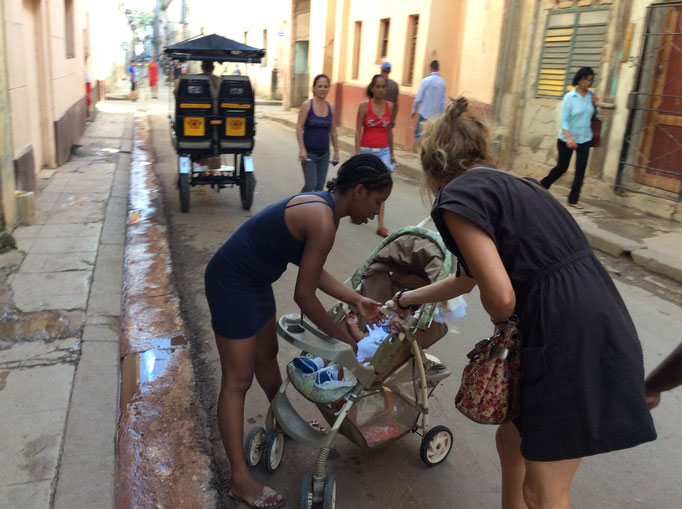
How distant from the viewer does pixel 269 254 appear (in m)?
2.55

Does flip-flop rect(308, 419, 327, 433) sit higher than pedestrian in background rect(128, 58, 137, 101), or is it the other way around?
pedestrian in background rect(128, 58, 137, 101)

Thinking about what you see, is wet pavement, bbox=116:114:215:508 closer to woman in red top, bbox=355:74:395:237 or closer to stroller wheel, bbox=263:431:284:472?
stroller wheel, bbox=263:431:284:472

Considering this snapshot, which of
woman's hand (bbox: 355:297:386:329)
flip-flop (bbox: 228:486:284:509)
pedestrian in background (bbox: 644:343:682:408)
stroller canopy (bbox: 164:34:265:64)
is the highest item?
stroller canopy (bbox: 164:34:265:64)

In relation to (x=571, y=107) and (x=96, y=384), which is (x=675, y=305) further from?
(x=96, y=384)

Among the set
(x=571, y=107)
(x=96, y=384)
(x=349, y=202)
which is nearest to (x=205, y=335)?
(x=96, y=384)

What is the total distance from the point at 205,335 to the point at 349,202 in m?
2.30

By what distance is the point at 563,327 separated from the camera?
185 cm

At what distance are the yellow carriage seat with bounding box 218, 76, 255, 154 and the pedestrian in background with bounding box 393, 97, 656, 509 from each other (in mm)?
6279

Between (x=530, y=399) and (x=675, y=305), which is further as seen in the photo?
(x=675, y=305)

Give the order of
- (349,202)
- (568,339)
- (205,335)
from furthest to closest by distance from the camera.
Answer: (205,335) < (349,202) < (568,339)

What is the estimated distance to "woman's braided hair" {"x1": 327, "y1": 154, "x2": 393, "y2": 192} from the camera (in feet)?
8.21

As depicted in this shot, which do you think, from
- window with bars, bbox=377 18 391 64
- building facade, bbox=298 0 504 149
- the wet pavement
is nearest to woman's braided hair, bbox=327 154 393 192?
the wet pavement

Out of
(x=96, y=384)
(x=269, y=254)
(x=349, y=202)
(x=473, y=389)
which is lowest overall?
(x=96, y=384)

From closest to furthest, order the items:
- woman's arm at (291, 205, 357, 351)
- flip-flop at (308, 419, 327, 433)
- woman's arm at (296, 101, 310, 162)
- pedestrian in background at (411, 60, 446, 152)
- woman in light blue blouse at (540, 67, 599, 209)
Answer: woman's arm at (291, 205, 357, 351), flip-flop at (308, 419, 327, 433), woman's arm at (296, 101, 310, 162), woman in light blue blouse at (540, 67, 599, 209), pedestrian in background at (411, 60, 446, 152)
